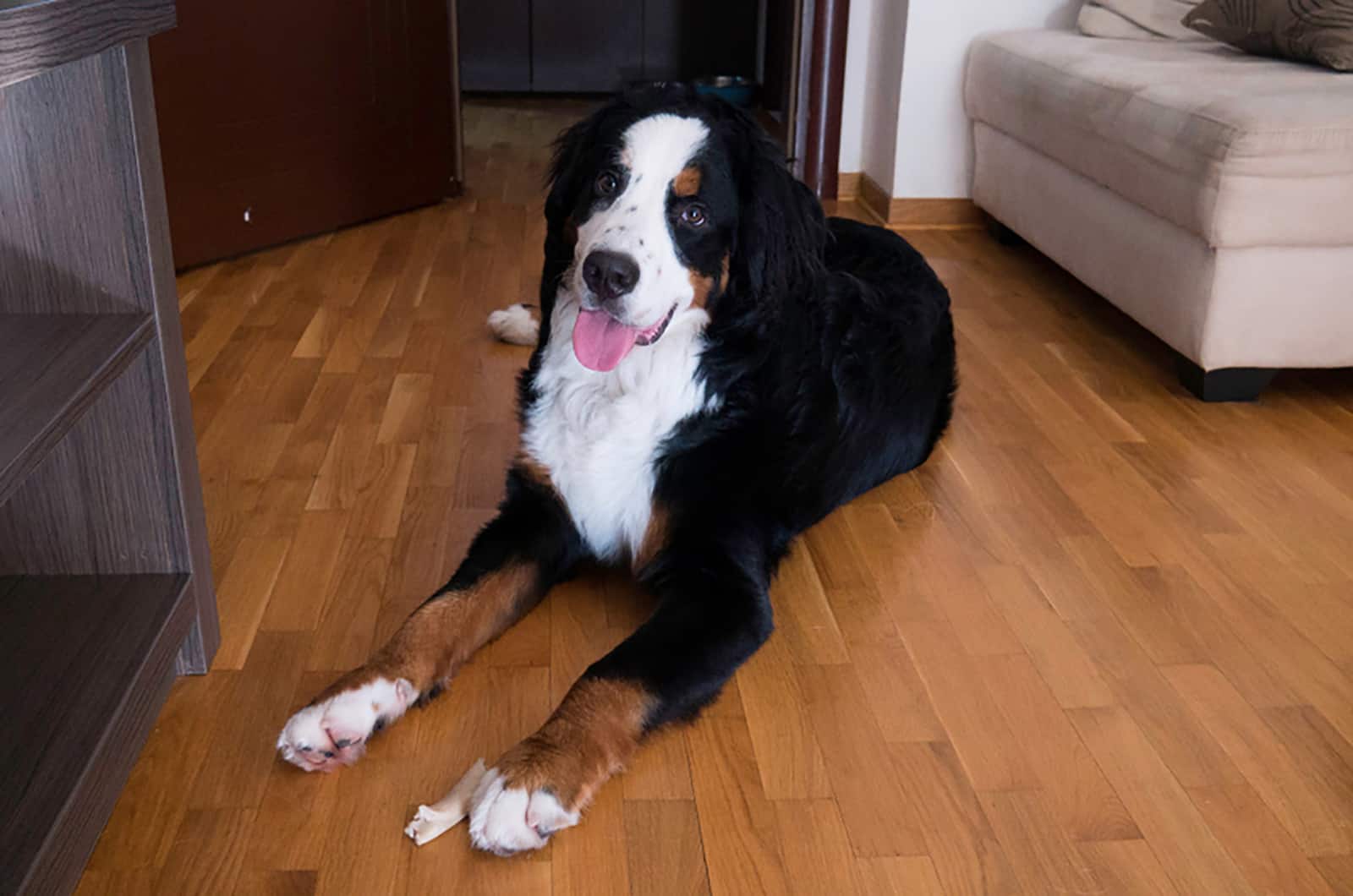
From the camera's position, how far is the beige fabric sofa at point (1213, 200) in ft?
8.00

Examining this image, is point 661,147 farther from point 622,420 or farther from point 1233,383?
point 1233,383

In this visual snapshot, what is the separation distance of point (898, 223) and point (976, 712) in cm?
264

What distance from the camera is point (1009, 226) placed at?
12.0 feet

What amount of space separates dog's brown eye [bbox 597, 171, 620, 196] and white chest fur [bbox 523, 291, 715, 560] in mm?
162

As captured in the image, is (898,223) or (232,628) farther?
(898,223)

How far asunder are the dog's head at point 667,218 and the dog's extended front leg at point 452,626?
9.5 inches

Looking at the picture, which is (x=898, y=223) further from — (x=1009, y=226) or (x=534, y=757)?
(x=534, y=757)

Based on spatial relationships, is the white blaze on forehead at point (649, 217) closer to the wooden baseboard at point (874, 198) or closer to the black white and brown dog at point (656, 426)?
the black white and brown dog at point (656, 426)

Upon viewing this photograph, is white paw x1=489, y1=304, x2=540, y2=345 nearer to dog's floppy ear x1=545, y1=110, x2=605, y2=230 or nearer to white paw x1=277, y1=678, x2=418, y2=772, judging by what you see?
dog's floppy ear x1=545, y1=110, x2=605, y2=230

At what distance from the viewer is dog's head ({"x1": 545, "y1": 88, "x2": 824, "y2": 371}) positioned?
5.39 feet

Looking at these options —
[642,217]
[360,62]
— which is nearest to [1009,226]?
[360,62]

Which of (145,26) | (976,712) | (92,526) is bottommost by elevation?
(976,712)

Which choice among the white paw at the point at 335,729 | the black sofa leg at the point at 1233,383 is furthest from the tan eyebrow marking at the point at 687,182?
the black sofa leg at the point at 1233,383

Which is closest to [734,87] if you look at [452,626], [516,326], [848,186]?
[848,186]
